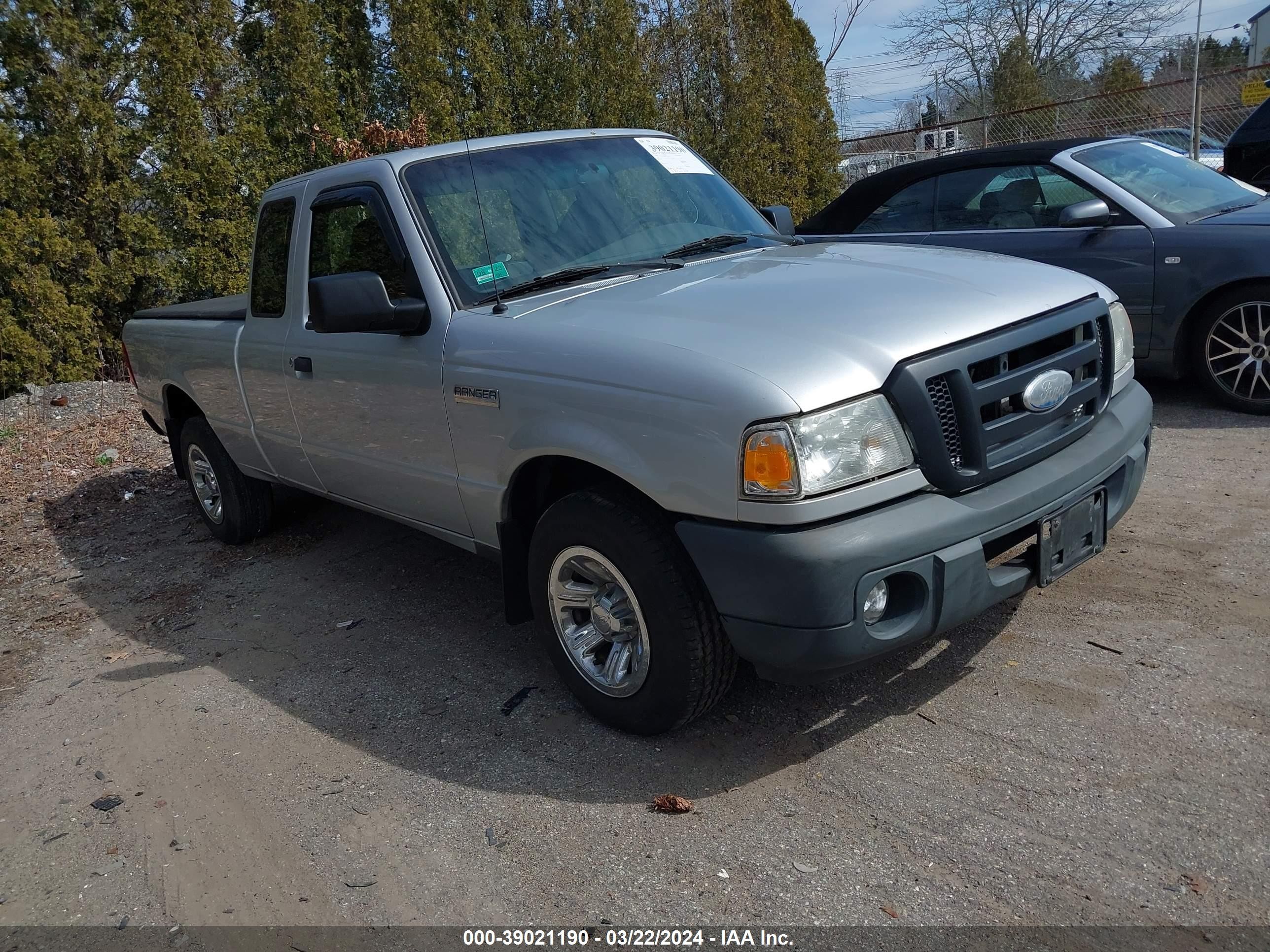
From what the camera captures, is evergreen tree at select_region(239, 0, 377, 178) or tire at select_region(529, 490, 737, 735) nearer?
tire at select_region(529, 490, 737, 735)

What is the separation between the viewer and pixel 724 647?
3084 mm

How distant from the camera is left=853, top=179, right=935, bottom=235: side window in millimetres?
7180

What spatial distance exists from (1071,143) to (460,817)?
19.3 ft

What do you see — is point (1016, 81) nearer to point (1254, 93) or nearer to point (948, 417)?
point (1254, 93)

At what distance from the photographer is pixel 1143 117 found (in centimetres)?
1661

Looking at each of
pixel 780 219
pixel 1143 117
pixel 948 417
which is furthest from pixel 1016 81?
pixel 948 417

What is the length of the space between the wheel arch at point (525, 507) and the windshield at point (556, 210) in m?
0.68

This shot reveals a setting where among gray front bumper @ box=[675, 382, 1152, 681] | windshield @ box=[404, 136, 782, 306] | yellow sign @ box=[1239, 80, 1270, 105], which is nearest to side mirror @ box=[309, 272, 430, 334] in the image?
windshield @ box=[404, 136, 782, 306]

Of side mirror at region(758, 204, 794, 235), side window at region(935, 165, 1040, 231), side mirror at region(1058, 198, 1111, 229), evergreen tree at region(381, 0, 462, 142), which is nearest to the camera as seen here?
side mirror at region(758, 204, 794, 235)

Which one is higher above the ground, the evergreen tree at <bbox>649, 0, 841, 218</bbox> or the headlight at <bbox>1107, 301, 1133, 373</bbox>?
the evergreen tree at <bbox>649, 0, 841, 218</bbox>

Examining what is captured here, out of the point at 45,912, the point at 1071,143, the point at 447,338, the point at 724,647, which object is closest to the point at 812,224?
the point at 1071,143

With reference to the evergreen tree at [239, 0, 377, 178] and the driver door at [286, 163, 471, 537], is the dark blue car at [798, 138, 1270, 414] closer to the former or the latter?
the driver door at [286, 163, 471, 537]

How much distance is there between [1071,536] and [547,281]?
1.97 meters

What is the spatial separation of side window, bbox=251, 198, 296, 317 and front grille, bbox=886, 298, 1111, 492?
310 centimetres
